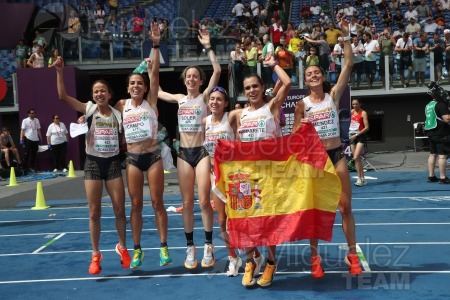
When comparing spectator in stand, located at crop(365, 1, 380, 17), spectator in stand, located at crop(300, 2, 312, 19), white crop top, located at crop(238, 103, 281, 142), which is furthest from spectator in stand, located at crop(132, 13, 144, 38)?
white crop top, located at crop(238, 103, 281, 142)

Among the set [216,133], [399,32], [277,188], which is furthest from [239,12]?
[277,188]

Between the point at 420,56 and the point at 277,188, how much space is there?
1501 centimetres

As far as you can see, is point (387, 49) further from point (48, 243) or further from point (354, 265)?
point (354, 265)

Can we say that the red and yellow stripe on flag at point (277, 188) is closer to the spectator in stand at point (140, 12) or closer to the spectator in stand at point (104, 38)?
the spectator in stand at point (104, 38)

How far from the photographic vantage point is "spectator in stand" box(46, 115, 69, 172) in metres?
20.2

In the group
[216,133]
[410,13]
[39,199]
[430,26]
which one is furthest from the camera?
[410,13]

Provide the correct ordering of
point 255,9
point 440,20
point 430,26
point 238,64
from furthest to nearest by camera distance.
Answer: point 255,9 < point 440,20 < point 430,26 < point 238,64

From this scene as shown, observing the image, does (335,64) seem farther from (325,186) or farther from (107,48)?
(325,186)

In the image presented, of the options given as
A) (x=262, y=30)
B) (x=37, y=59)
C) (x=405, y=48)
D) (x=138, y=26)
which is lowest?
(x=405, y=48)

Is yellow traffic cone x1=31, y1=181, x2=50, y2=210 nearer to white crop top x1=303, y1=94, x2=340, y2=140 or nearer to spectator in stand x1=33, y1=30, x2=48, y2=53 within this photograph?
white crop top x1=303, y1=94, x2=340, y2=140

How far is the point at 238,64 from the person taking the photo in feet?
62.1

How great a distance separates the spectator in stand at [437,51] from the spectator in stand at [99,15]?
11610 mm

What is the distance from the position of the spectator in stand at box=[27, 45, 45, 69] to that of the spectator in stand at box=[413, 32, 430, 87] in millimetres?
12569

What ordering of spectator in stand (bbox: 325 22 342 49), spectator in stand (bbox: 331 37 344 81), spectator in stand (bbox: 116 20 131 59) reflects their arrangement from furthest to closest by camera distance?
spectator in stand (bbox: 116 20 131 59) < spectator in stand (bbox: 325 22 342 49) < spectator in stand (bbox: 331 37 344 81)
